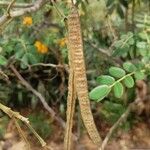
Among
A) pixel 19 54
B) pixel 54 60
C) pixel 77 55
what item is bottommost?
pixel 54 60

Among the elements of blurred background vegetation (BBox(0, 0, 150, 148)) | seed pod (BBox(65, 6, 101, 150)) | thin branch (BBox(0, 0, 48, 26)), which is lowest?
blurred background vegetation (BBox(0, 0, 150, 148))

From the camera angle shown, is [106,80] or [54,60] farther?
[54,60]

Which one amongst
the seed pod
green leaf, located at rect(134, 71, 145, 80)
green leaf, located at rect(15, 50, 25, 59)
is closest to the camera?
the seed pod

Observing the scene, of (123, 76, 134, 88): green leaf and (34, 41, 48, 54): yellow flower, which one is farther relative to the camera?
(34, 41, 48, 54): yellow flower

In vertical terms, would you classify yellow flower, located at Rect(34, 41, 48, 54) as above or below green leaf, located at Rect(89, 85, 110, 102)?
below

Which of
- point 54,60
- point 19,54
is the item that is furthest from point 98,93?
point 54,60

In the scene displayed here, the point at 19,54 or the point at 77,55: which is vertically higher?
the point at 77,55

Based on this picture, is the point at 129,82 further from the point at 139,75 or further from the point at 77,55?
the point at 77,55

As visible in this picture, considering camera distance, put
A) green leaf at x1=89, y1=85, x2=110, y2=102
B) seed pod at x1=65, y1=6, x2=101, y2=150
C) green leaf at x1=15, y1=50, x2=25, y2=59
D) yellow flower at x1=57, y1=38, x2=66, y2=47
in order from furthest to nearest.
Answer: yellow flower at x1=57, y1=38, x2=66, y2=47 < green leaf at x1=15, y1=50, x2=25, y2=59 < green leaf at x1=89, y1=85, x2=110, y2=102 < seed pod at x1=65, y1=6, x2=101, y2=150

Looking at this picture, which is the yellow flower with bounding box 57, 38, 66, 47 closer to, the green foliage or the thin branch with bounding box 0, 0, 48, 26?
the green foliage

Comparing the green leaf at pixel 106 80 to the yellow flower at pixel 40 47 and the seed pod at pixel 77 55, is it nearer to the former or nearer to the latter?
the seed pod at pixel 77 55

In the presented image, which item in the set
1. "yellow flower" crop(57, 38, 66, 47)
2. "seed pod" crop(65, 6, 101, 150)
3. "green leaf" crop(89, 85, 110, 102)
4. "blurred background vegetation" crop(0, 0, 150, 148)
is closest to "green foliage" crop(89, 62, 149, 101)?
"green leaf" crop(89, 85, 110, 102)
